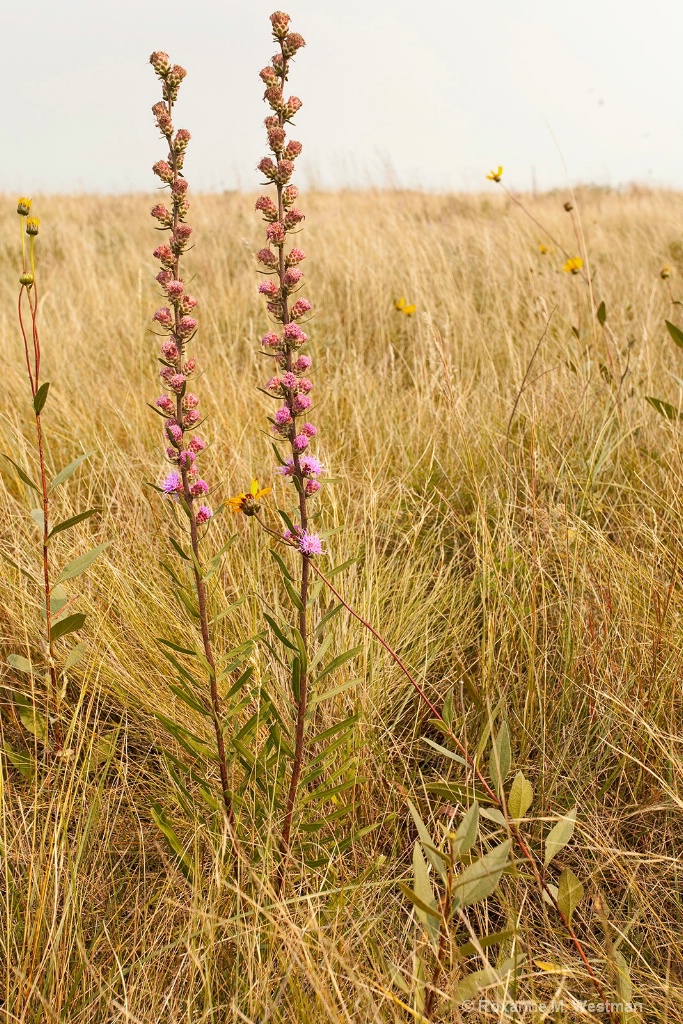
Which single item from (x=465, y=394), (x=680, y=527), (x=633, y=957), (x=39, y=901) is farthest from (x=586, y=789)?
(x=465, y=394)

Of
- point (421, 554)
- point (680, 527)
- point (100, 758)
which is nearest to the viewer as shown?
point (100, 758)

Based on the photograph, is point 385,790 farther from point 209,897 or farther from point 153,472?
point 153,472

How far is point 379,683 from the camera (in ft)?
6.31

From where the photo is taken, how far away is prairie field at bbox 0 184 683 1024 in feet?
4.25

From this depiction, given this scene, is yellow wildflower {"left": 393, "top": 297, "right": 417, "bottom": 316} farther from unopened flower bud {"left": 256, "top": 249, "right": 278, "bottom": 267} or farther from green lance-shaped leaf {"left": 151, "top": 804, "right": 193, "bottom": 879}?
green lance-shaped leaf {"left": 151, "top": 804, "right": 193, "bottom": 879}

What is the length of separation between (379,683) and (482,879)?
0.80 meters

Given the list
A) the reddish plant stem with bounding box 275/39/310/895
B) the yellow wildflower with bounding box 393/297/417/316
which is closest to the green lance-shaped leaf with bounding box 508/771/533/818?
the reddish plant stem with bounding box 275/39/310/895

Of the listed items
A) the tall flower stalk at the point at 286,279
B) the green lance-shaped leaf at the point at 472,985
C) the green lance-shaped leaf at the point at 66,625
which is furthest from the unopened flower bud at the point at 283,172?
the green lance-shaped leaf at the point at 472,985

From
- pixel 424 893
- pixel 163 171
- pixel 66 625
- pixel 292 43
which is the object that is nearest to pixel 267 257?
pixel 163 171

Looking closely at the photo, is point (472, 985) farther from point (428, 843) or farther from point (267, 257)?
point (267, 257)

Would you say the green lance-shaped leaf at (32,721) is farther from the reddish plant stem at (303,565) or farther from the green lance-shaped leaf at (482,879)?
the green lance-shaped leaf at (482,879)

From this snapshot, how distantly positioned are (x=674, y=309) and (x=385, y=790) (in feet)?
11.7

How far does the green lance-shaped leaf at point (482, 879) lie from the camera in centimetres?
113

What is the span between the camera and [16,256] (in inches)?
292
